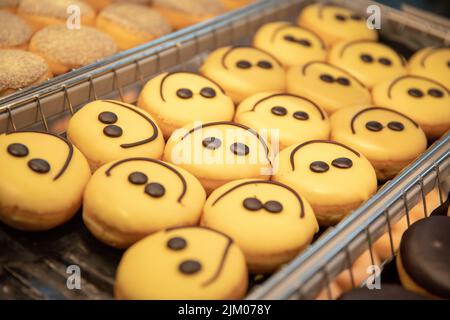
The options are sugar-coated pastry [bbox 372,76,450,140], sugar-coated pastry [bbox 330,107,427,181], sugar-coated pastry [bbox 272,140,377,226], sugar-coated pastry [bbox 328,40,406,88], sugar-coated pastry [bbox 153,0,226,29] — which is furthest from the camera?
sugar-coated pastry [bbox 153,0,226,29]

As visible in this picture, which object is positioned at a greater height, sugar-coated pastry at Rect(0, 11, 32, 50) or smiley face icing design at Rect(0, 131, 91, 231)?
sugar-coated pastry at Rect(0, 11, 32, 50)

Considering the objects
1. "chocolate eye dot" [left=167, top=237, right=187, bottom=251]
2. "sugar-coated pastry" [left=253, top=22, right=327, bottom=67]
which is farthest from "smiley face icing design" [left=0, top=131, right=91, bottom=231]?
"sugar-coated pastry" [left=253, top=22, right=327, bottom=67]

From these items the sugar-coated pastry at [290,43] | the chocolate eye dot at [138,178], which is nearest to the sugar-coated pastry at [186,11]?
the sugar-coated pastry at [290,43]

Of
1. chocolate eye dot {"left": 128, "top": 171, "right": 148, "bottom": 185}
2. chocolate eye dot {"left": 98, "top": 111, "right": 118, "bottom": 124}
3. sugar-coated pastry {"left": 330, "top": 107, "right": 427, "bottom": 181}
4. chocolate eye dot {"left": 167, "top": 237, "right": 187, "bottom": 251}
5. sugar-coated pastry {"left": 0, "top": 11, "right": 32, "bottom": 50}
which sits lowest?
sugar-coated pastry {"left": 330, "top": 107, "right": 427, "bottom": 181}

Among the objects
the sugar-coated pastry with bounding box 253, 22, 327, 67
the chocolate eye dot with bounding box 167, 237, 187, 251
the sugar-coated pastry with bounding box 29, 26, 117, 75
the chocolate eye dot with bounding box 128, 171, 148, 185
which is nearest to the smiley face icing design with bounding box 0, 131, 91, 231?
the chocolate eye dot with bounding box 128, 171, 148, 185

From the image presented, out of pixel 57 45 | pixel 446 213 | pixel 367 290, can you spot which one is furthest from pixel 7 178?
pixel 446 213

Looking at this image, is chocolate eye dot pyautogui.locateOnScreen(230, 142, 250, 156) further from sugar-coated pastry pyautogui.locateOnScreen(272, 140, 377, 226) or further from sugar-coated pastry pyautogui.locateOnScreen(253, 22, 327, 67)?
sugar-coated pastry pyautogui.locateOnScreen(253, 22, 327, 67)

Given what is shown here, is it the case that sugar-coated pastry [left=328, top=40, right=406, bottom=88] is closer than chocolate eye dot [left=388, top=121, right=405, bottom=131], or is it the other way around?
chocolate eye dot [left=388, top=121, right=405, bottom=131]

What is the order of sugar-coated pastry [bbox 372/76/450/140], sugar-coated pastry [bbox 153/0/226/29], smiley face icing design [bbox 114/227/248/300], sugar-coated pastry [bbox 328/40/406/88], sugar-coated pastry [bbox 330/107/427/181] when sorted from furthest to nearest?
sugar-coated pastry [bbox 153/0/226/29]
sugar-coated pastry [bbox 328/40/406/88]
sugar-coated pastry [bbox 372/76/450/140]
sugar-coated pastry [bbox 330/107/427/181]
smiley face icing design [bbox 114/227/248/300]

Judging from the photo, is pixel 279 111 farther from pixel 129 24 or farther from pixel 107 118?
pixel 129 24
